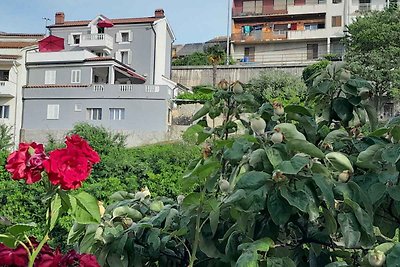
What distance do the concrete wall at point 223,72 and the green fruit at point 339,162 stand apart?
27.4 metres

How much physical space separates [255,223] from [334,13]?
34.0 m

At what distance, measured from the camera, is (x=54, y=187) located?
3.68 ft

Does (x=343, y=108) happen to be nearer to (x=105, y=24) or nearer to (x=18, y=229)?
(x=18, y=229)

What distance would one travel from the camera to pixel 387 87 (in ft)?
79.0

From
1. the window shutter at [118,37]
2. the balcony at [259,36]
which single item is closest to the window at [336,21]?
the balcony at [259,36]

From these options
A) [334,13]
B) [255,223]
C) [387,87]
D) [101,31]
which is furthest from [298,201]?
[334,13]

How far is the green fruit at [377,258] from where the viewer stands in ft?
3.64

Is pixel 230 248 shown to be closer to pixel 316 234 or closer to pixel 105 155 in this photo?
pixel 316 234

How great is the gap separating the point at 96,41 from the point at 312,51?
13.9m

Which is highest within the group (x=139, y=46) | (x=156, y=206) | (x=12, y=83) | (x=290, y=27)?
(x=290, y=27)

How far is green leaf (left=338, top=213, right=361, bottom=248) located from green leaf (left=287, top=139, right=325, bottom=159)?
0.51 ft

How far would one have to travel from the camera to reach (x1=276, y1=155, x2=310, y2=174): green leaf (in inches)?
45.0

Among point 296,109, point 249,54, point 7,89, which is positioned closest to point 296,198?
point 296,109

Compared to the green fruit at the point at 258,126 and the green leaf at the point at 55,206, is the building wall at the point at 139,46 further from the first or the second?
the green leaf at the point at 55,206
